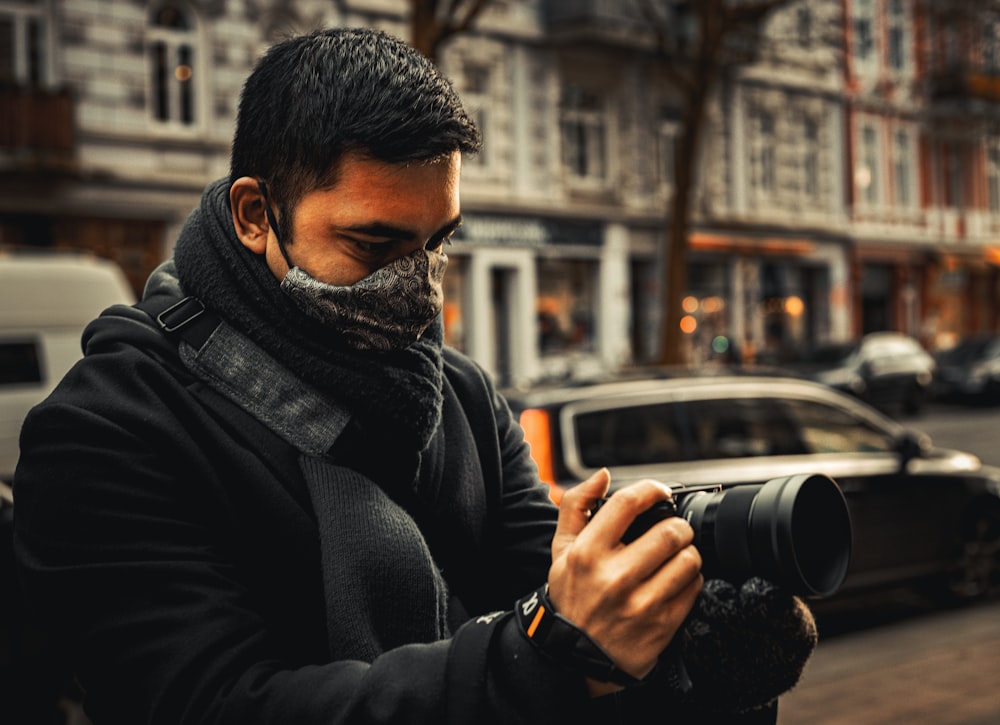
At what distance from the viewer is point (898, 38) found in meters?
35.1

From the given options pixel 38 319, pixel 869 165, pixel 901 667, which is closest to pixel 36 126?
pixel 38 319

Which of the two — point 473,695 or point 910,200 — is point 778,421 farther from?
point 910,200

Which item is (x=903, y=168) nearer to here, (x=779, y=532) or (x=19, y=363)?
(x=19, y=363)

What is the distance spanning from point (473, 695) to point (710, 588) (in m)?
0.34

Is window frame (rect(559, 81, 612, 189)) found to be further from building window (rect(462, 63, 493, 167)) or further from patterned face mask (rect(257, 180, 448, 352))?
patterned face mask (rect(257, 180, 448, 352))

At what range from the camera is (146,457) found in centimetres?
151

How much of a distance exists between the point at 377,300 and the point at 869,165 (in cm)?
3448

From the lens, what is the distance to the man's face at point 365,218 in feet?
5.23

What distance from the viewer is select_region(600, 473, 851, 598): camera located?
56.4 inches

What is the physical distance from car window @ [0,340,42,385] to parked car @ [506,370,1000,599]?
6.50 metres

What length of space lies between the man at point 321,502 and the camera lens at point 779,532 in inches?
2.6

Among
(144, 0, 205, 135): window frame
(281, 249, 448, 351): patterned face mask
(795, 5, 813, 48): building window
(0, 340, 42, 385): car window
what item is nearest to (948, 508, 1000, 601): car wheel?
(281, 249, 448, 351): patterned face mask

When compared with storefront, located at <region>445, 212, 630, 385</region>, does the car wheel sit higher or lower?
lower

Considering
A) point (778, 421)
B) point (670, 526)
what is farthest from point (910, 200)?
point (670, 526)
